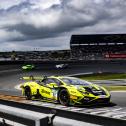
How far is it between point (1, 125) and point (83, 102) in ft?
18.9

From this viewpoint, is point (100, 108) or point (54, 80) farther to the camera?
point (54, 80)

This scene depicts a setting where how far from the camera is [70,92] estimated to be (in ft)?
41.0

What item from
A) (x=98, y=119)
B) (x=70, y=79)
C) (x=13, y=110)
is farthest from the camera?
(x=70, y=79)

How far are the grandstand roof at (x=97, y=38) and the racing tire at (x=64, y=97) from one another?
8491 cm

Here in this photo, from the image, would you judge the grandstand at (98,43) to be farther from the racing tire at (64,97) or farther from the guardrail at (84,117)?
the guardrail at (84,117)

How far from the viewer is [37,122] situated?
5.34 metres

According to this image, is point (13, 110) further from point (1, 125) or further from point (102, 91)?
point (102, 91)

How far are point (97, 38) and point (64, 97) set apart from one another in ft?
285

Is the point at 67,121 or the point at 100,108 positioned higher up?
the point at 67,121

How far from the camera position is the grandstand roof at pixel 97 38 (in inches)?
3814

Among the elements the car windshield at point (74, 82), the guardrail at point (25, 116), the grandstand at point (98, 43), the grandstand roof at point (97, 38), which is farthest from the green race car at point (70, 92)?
the grandstand roof at point (97, 38)

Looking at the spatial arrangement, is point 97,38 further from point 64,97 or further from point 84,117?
point 84,117

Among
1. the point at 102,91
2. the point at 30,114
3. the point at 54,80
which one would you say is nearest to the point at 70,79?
the point at 54,80

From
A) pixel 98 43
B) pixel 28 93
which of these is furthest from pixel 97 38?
pixel 28 93
